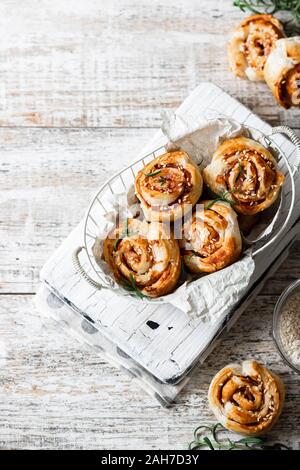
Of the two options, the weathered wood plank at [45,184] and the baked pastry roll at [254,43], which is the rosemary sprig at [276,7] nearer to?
the baked pastry roll at [254,43]

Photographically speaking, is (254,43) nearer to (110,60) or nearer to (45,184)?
(110,60)

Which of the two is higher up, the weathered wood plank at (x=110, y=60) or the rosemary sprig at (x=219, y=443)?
the weathered wood plank at (x=110, y=60)

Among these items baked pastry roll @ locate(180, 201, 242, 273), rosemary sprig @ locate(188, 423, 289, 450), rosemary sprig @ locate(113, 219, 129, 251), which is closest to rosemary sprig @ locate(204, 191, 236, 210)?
baked pastry roll @ locate(180, 201, 242, 273)

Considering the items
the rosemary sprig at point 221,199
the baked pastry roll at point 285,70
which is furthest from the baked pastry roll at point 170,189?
the baked pastry roll at point 285,70

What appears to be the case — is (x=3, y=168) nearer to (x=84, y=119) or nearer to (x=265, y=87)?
(x=84, y=119)

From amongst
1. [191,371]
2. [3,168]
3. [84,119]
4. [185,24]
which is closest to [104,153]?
[84,119]

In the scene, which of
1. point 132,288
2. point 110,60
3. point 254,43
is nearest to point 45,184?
point 110,60

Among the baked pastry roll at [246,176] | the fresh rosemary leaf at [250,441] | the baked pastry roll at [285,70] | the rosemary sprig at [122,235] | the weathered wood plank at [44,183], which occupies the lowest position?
the fresh rosemary leaf at [250,441]
